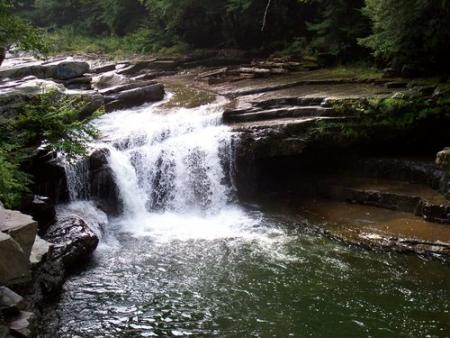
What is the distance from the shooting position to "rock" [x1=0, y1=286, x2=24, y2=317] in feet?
19.0

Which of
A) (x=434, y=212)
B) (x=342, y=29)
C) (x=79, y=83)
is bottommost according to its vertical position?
(x=434, y=212)

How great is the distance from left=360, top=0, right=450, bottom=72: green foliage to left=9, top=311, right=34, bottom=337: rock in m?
10.7

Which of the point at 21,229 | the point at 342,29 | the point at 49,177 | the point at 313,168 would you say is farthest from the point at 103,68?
the point at 21,229

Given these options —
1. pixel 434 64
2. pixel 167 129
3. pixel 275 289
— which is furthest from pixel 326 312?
pixel 434 64

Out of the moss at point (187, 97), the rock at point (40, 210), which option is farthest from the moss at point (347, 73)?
the rock at point (40, 210)

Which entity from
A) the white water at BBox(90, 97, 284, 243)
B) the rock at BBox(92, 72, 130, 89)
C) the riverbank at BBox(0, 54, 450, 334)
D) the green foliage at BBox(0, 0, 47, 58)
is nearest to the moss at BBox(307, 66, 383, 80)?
the riverbank at BBox(0, 54, 450, 334)

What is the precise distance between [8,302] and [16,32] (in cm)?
498

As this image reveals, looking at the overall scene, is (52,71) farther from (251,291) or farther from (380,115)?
(251,291)

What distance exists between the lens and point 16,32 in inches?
341

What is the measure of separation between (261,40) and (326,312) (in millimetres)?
17046

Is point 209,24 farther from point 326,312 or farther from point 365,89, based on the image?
point 326,312

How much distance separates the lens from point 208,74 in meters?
19.1

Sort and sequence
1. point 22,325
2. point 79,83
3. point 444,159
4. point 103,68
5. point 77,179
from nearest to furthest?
point 22,325, point 444,159, point 77,179, point 79,83, point 103,68

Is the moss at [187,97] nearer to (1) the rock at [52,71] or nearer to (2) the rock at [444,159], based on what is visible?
(1) the rock at [52,71]
